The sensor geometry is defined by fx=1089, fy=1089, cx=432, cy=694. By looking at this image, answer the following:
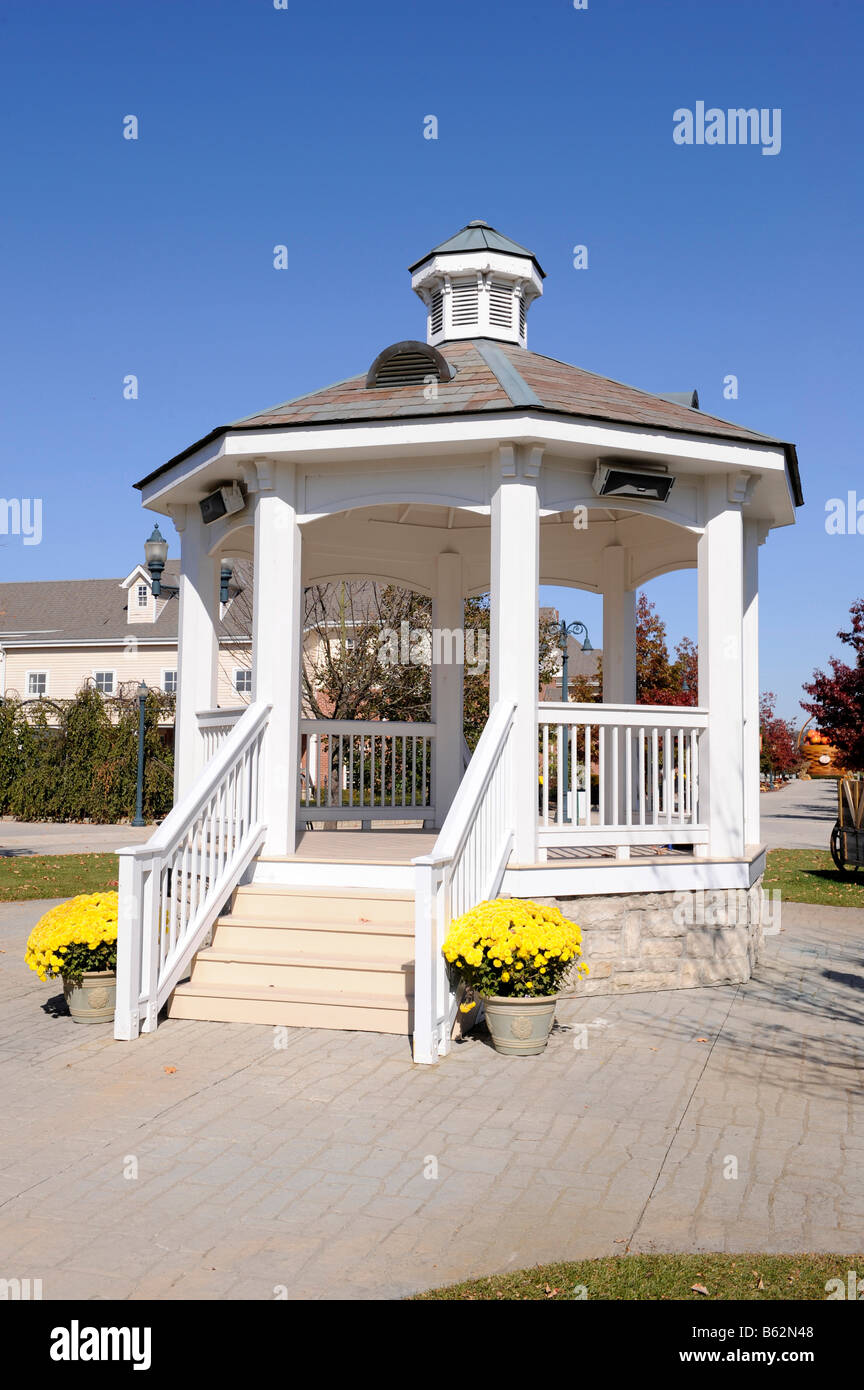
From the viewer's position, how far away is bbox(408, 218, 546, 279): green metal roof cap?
10.1m

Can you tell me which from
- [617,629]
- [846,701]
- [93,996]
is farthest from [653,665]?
[93,996]

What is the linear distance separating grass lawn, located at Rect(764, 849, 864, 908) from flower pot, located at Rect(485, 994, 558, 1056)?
8.44 metres

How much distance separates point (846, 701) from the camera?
1032 inches

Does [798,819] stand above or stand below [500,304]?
below

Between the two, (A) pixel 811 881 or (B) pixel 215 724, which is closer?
(B) pixel 215 724

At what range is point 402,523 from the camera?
11.4 meters

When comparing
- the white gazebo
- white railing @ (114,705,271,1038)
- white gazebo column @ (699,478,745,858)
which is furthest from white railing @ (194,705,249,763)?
white gazebo column @ (699,478,745,858)

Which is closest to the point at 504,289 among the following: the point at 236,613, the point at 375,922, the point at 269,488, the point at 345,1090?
the point at 269,488

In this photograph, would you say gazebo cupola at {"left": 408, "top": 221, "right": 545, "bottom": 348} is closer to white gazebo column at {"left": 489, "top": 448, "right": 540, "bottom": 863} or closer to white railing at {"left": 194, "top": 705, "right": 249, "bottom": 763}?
white gazebo column at {"left": 489, "top": 448, "right": 540, "bottom": 863}

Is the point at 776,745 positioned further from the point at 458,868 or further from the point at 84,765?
the point at 458,868

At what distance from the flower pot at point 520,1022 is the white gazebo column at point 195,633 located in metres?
4.33

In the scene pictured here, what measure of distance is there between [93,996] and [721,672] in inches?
199

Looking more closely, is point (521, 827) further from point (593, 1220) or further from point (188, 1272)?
point (188, 1272)

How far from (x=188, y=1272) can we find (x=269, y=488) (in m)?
5.83
